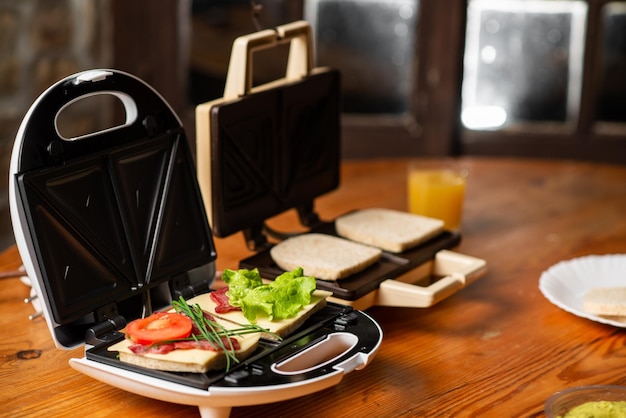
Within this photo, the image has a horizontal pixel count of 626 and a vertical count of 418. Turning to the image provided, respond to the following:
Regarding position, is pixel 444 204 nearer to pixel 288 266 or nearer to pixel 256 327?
pixel 288 266

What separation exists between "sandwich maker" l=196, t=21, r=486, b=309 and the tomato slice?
1.09 ft

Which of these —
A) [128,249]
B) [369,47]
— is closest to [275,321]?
[128,249]

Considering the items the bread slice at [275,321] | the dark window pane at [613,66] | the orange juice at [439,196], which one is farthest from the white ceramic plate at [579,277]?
the dark window pane at [613,66]

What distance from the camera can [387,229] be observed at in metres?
1.74

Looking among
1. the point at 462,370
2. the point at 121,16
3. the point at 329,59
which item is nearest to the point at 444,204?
A: the point at 462,370

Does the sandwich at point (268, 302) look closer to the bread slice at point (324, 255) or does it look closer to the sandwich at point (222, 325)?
the sandwich at point (222, 325)

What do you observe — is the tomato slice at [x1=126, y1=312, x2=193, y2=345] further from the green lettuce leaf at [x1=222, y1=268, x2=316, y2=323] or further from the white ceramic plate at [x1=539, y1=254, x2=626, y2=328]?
the white ceramic plate at [x1=539, y1=254, x2=626, y2=328]

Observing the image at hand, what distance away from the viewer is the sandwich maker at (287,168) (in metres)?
1.55

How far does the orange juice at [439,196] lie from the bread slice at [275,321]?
710 mm

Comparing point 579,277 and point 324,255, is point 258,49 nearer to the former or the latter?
point 324,255

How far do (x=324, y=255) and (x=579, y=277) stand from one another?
0.53 m

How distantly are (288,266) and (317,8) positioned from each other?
178 cm

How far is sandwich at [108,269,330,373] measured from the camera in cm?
117

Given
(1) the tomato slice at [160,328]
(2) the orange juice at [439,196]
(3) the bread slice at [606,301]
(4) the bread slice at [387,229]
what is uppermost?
(1) the tomato slice at [160,328]
